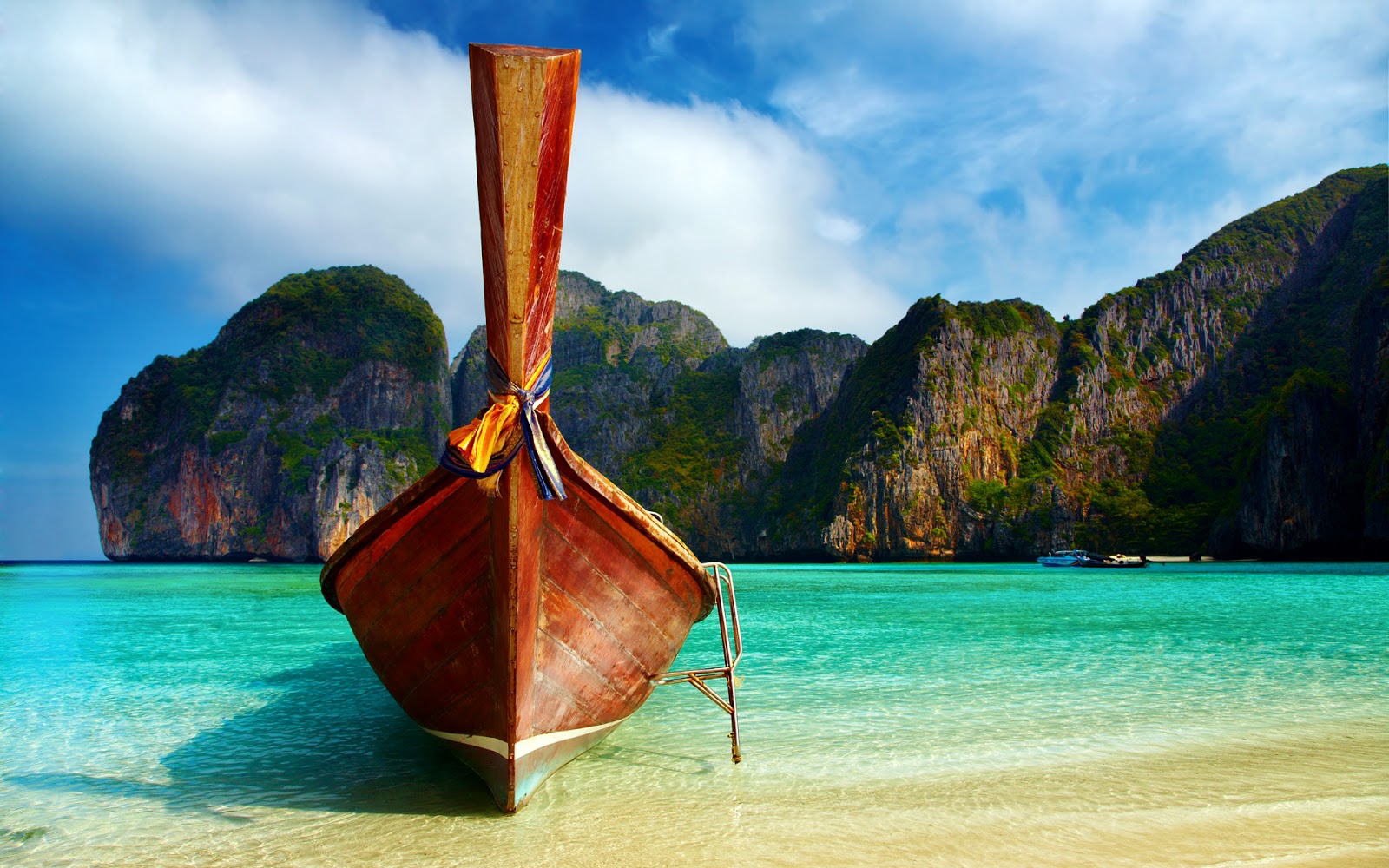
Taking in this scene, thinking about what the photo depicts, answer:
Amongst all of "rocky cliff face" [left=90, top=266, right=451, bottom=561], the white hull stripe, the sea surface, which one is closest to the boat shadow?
the sea surface

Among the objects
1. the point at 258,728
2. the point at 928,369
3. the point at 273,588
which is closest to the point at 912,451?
the point at 928,369

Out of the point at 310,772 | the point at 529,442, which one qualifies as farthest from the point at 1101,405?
the point at 529,442

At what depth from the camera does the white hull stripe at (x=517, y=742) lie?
5504 mm

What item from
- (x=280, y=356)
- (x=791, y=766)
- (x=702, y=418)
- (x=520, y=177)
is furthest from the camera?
(x=702, y=418)

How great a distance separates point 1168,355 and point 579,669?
394 ft

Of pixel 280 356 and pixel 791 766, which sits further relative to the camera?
pixel 280 356

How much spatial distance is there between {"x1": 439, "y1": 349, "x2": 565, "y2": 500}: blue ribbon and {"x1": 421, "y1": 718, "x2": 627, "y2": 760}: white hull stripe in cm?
199

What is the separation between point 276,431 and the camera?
11606 centimetres

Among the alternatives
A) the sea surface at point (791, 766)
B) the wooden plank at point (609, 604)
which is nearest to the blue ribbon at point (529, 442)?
the wooden plank at point (609, 604)

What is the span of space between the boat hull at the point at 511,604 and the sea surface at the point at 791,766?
0.65 m

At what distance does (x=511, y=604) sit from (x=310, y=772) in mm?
3663

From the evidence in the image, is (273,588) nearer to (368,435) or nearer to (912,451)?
(912,451)

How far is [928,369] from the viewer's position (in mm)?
96250

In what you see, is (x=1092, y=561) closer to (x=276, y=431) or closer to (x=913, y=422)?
(x=913, y=422)
